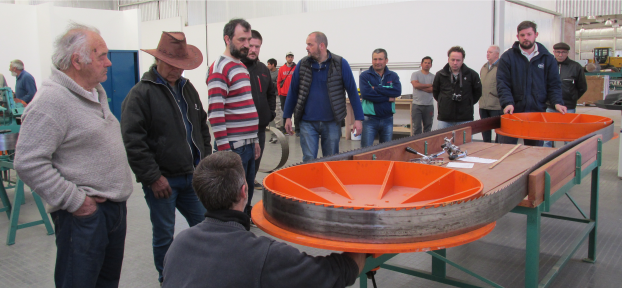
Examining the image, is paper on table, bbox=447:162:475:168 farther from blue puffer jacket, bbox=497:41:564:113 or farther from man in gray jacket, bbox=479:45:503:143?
man in gray jacket, bbox=479:45:503:143

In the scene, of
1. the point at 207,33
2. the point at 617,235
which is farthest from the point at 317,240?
the point at 207,33

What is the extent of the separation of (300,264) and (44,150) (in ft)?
3.32

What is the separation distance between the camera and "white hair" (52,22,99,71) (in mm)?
1636

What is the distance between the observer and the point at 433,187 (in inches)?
60.4

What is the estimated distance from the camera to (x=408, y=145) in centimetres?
234

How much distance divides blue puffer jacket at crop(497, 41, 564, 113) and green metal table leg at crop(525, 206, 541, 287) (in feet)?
6.77

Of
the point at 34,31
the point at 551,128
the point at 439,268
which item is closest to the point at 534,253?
the point at 439,268

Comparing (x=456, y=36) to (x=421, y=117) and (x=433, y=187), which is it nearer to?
(x=421, y=117)

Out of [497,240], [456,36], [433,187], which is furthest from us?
[456,36]

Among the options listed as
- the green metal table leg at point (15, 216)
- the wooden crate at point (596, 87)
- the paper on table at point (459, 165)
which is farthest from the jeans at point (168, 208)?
the wooden crate at point (596, 87)

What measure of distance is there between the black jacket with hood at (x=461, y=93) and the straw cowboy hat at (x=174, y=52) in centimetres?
306

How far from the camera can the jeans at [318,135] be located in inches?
144

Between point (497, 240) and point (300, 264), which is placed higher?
point (300, 264)

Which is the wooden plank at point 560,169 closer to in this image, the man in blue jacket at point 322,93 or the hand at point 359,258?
the hand at point 359,258
